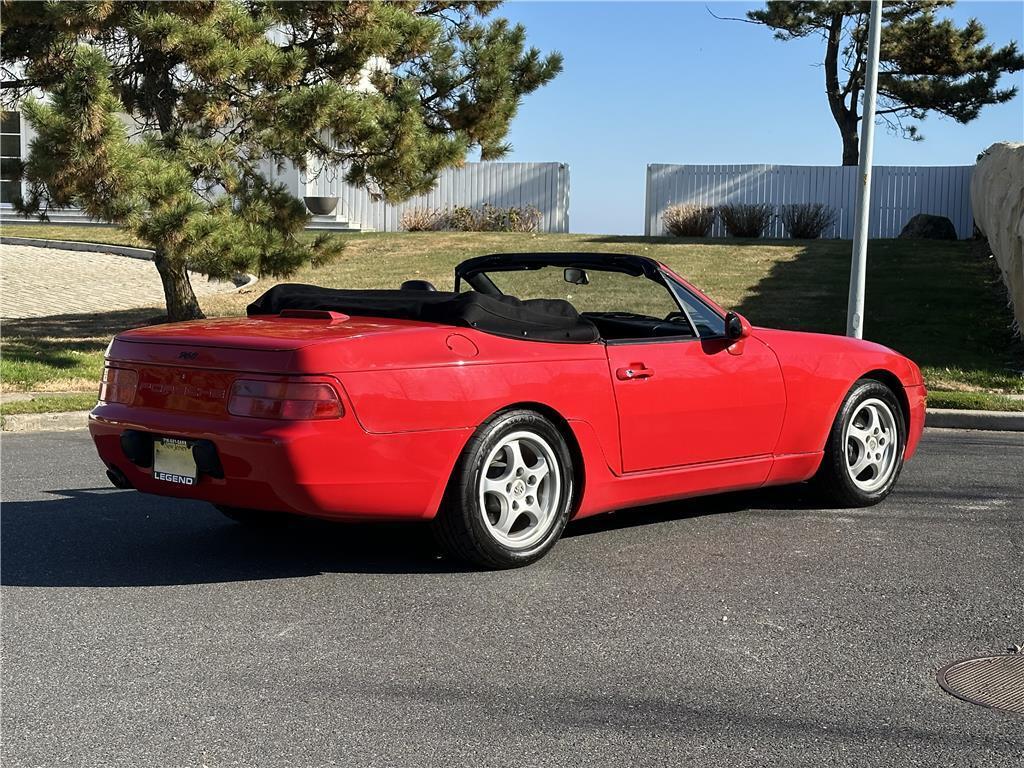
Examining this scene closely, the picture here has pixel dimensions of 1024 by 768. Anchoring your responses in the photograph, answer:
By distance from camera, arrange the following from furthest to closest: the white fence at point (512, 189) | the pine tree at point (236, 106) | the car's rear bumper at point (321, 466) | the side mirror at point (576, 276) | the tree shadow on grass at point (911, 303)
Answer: the white fence at point (512, 189) → the tree shadow on grass at point (911, 303) → the pine tree at point (236, 106) → the side mirror at point (576, 276) → the car's rear bumper at point (321, 466)

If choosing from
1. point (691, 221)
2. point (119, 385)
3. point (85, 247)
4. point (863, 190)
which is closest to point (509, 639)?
point (119, 385)

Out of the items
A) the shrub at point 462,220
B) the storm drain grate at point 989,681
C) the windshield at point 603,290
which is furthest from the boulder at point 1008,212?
the shrub at point 462,220

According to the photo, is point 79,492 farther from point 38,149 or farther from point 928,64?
point 928,64

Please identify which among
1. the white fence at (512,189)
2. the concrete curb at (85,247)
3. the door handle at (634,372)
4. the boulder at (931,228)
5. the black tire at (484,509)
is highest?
the white fence at (512,189)

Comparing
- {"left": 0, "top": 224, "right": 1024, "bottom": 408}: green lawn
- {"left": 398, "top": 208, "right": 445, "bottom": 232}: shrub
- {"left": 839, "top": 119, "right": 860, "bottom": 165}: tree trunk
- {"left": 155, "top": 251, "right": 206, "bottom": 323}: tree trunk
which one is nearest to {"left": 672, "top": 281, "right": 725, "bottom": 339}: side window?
{"left": 0, "top": 224, "right": 1024, "bottom": 408}: green lawn

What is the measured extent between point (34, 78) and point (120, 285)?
6843 millimetres

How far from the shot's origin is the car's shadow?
5.46 m

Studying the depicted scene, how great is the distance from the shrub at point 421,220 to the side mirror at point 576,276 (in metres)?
25.3

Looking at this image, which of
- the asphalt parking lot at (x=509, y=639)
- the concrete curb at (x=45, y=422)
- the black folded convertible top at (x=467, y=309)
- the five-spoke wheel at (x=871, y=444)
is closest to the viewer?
the asphalt parking lot at (x=509, y=639)

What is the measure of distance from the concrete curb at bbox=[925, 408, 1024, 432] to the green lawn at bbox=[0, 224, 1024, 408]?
1.34ft

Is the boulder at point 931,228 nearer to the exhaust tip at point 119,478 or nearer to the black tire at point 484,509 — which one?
the black tire at point 484,509

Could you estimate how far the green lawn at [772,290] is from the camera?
526 inches

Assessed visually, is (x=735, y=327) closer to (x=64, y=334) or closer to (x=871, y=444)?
(x=871, y=444)

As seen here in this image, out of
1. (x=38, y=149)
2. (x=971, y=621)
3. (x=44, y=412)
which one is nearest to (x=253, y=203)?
(x=38, y=149)
